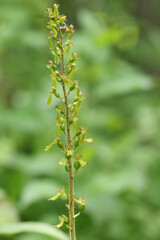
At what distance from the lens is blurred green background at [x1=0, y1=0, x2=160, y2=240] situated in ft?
12.2

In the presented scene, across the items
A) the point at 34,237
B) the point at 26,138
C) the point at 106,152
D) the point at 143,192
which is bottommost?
the point at 34,237

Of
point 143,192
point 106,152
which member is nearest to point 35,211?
point 106,152

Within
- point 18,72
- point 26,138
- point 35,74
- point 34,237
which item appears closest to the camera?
point 34,237

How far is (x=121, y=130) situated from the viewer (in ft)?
18.5

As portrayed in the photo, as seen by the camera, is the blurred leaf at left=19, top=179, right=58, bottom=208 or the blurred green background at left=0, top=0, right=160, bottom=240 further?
the blurred green background at left=0, top=0, right=160, bottom=240

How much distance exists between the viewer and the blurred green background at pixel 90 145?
372 centimetres

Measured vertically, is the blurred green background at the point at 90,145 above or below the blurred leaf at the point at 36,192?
above

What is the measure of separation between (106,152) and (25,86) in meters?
2.79

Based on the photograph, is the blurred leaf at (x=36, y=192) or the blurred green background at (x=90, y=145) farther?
the blurred green background at (x=90, y=145)

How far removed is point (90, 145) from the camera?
4348mm

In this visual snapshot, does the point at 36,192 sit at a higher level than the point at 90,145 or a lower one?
lower

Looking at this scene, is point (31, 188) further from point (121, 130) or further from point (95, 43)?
point (121, 130)

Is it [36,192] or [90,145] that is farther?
[90,145]

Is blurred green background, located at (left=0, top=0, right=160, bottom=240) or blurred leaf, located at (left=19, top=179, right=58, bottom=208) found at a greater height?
blurred green background, located at (left=0, top=0, right=160, bottom=240)
